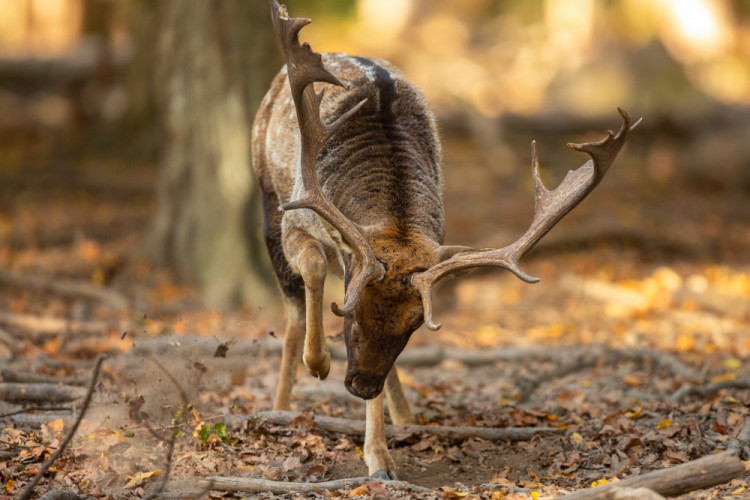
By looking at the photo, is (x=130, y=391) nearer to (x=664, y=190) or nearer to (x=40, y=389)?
(x=40, y=389)

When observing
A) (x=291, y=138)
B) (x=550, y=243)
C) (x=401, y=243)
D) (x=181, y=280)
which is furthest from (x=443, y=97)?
(x=401, y=243)

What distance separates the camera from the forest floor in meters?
5.34

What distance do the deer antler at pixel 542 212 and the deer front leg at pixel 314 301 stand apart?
3.33ft

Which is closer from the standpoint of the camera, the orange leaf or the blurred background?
the orange leaf

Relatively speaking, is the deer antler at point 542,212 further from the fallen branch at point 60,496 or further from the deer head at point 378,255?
the fallen branch at point 60,496

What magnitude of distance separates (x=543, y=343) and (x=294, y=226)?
13.3ft

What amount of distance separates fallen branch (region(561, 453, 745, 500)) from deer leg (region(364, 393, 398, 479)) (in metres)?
1.63

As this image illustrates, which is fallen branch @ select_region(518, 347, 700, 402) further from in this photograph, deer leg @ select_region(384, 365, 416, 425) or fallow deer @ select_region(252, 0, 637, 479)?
fallow deer @ select_region(252, 0, 637, 479)

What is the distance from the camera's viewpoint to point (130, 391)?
5.83 m

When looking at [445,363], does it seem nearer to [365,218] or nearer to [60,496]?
[365,218]

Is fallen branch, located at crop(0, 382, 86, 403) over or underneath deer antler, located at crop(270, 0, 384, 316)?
underneath

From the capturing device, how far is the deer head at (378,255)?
5055mm

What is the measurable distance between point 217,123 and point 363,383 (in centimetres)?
611

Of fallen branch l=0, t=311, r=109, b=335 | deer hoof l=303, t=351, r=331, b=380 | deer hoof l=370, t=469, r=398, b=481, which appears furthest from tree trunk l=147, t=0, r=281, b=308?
deer hoof l=370, t=469, r=398, b=481
